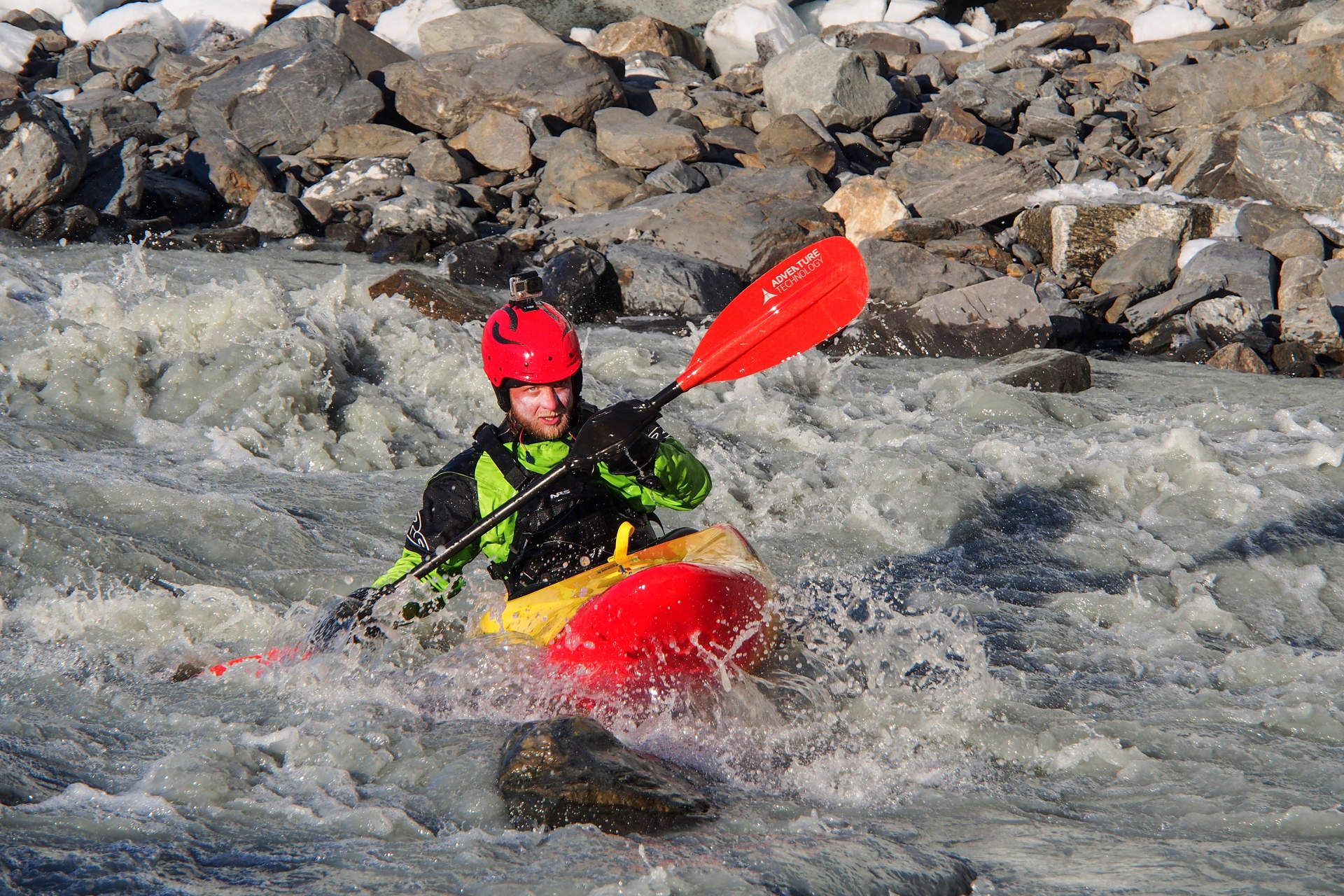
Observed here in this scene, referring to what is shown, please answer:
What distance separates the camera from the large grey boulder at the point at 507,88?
12.5 metres

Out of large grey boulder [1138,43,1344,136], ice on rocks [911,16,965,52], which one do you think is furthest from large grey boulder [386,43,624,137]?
large grey boulder [1138,43,1344,136]

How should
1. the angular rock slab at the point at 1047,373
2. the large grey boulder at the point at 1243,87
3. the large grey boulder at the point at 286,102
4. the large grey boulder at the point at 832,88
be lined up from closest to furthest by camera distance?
the angular rock slab at the point at 1047,373 < the large grey boulder at the point at 1243,87 < the large grey boulder at the point at 832,88 < the large grey boulder at the point at 286,102

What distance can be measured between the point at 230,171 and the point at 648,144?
4237 millimetres

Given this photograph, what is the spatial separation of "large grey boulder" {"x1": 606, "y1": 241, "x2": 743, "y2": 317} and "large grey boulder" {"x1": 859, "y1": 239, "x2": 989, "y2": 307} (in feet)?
3.78

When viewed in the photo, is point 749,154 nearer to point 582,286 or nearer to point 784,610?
point 582,286

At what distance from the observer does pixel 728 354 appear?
384 centimetres

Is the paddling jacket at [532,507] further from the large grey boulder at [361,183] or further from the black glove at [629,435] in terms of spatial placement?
the large grey boulder at [361,183]

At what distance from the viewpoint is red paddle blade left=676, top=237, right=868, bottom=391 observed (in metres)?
3.88

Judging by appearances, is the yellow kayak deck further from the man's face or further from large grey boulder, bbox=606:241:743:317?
large grey boulder, bbox=606:241:743:317

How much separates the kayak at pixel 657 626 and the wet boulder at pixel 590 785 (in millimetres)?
223

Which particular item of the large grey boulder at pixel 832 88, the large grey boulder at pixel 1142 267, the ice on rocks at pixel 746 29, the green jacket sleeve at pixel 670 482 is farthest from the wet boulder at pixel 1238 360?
the ice on rocks at pixel 746 29

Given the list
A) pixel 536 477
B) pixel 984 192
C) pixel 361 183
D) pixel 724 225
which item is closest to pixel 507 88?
pixel 361 183

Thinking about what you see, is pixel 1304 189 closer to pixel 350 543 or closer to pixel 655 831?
pixel 350 543

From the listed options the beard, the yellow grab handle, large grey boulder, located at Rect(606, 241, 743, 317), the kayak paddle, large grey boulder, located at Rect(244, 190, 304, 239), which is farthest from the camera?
large grey boulder, located at Rect(244, 190, 304, 239)
